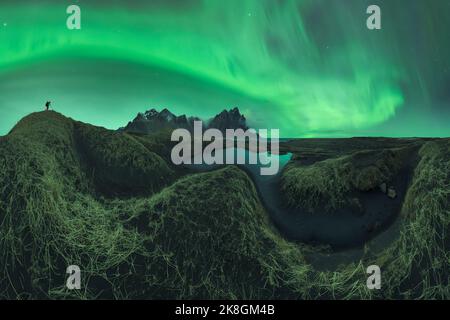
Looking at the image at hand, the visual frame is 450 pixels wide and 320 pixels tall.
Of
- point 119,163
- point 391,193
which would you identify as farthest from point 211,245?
point 391,193

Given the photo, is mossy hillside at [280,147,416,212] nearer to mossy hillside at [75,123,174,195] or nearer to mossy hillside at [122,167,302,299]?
mossy hillside at [122,167,302,299]

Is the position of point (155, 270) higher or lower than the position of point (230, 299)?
higher

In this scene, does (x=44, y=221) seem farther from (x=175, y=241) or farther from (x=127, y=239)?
(x=175, y=241)

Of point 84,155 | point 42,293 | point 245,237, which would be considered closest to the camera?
point 42,293

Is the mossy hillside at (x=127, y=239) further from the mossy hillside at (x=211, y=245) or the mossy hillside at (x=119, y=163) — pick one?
the mossy hillside at (x=119, y=163)

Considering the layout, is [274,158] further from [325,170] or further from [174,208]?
[174,208]

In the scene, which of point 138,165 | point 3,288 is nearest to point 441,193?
point 138,165
